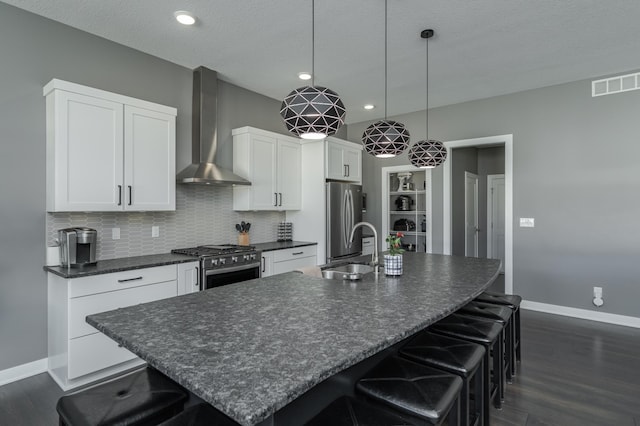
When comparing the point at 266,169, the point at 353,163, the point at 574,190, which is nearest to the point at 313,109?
the point at 266,169

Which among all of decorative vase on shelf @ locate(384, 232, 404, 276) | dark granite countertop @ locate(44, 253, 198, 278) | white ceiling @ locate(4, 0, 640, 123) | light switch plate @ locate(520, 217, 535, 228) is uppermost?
white ceiling @ locate(4, 0, 640, 123)

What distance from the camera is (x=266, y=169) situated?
441 centimetres

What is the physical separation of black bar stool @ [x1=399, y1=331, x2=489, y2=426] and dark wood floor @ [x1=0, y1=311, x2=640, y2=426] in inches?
16.4

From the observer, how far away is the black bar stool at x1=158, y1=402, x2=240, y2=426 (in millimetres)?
1139

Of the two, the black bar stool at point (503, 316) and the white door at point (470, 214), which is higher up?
the white door at point (470, 214)

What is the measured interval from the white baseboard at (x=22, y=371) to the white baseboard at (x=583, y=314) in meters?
5.40

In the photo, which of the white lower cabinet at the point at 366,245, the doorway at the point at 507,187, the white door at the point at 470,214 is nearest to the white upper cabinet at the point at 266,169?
the white lower cabinet at the point at 366,245

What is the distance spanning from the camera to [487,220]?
285 inches

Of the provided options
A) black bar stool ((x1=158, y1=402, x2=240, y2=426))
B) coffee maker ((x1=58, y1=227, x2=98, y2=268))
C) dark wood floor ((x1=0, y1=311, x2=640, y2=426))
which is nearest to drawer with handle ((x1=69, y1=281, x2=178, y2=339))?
coffee maker ((x1=58, y1=227, x2=98, y2=268))

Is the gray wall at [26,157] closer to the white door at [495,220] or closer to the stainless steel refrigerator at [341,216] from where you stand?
the stainless steel refrigerator at [341,216]

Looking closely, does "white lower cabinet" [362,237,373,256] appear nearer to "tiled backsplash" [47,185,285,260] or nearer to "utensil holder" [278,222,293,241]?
→ "utensil holder" [278,222,293,241]

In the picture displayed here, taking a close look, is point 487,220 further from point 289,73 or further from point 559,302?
point 289,73

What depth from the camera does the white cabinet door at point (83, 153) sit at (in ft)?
8.80

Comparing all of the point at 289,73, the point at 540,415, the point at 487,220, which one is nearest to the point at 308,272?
the point at 540,415
